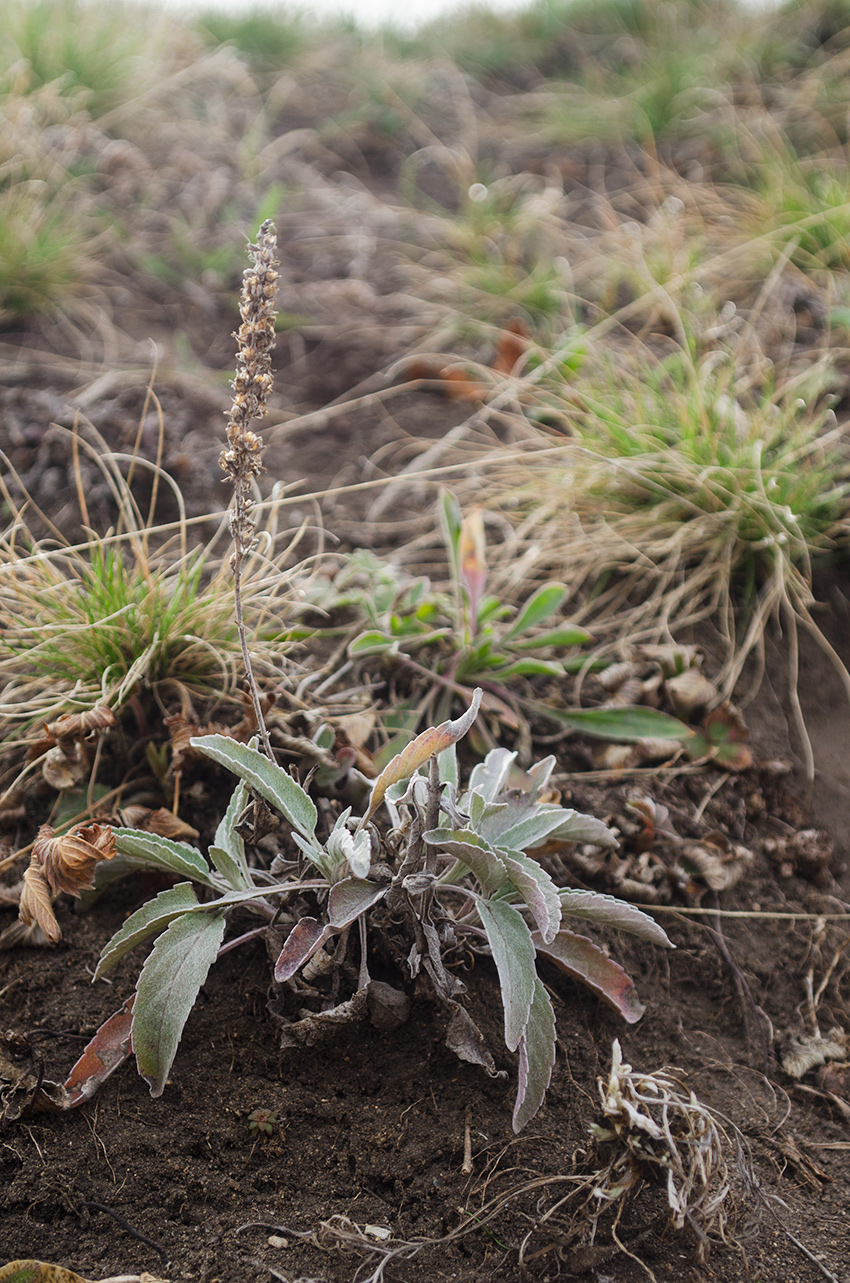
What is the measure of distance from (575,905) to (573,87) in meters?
4.51

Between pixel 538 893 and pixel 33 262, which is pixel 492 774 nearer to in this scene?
pixel 538 893

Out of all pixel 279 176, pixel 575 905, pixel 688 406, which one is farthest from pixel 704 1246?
pixel 279 176

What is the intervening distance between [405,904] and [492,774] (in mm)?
283

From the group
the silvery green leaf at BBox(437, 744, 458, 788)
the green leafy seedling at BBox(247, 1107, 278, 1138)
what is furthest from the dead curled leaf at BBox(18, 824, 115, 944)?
the silvery green leaf at BBox(437, 744, 458, 788)

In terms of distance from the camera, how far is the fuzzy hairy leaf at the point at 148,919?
1303 millimetres

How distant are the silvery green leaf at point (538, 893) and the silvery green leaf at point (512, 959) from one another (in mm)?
43

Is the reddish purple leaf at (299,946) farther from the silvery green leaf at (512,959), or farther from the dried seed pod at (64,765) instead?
the dried seed pod at (64,765)

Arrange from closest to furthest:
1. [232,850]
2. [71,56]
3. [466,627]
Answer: [232,850] → [466,627] → [71,56]

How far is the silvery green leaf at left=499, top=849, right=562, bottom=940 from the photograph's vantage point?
1.20m

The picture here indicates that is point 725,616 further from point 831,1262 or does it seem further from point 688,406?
point 831,1262

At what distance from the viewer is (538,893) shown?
1.21 meters

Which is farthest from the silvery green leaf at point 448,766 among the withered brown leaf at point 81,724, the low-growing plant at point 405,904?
the withered brown leaf at point 81,724

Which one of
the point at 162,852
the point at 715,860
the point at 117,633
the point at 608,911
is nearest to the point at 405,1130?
the point at 608,911

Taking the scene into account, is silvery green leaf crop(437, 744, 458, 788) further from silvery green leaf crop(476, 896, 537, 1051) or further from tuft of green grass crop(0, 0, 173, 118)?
tuft of green grass crop(0, 0, 173, 118)
